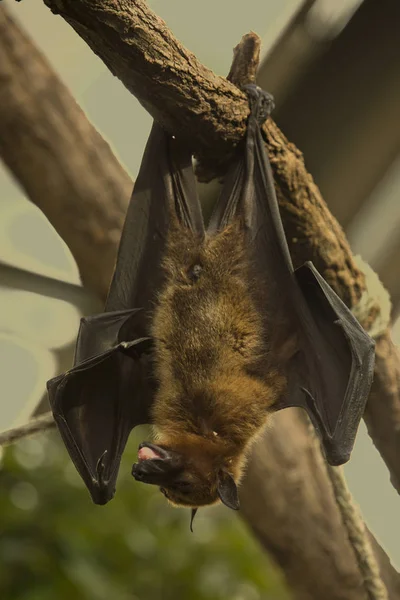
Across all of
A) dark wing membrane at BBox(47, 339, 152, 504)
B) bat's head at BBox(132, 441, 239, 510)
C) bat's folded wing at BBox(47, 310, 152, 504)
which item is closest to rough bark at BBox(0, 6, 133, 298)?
bat's folded wing at BBox(47, 310, 152, 504)

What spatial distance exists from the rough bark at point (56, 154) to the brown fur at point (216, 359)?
0.72 metres

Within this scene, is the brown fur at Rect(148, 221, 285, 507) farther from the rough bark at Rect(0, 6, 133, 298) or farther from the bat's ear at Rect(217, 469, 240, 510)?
the rough bark at Rect(0, 6, 133, 298)

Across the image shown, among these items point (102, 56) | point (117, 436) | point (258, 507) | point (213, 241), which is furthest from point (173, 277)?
point (258, 507)

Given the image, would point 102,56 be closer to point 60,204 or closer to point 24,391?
point 60,204

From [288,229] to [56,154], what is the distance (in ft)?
3.60

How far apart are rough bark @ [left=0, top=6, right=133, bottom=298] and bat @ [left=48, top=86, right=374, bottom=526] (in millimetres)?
508

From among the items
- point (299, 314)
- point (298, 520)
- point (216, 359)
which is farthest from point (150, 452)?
point (298, 520)

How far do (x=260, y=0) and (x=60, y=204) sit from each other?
61.3 inches

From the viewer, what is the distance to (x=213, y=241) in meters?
2.45

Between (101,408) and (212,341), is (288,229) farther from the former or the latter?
(101,408)

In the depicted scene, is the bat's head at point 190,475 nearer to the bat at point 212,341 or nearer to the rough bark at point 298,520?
the bat at point 212,341

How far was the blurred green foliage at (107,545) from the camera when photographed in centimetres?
351

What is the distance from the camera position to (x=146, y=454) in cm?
204

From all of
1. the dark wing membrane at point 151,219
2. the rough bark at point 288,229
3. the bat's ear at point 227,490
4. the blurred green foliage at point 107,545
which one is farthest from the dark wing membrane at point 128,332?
the blurred green foliage at point 107,545
